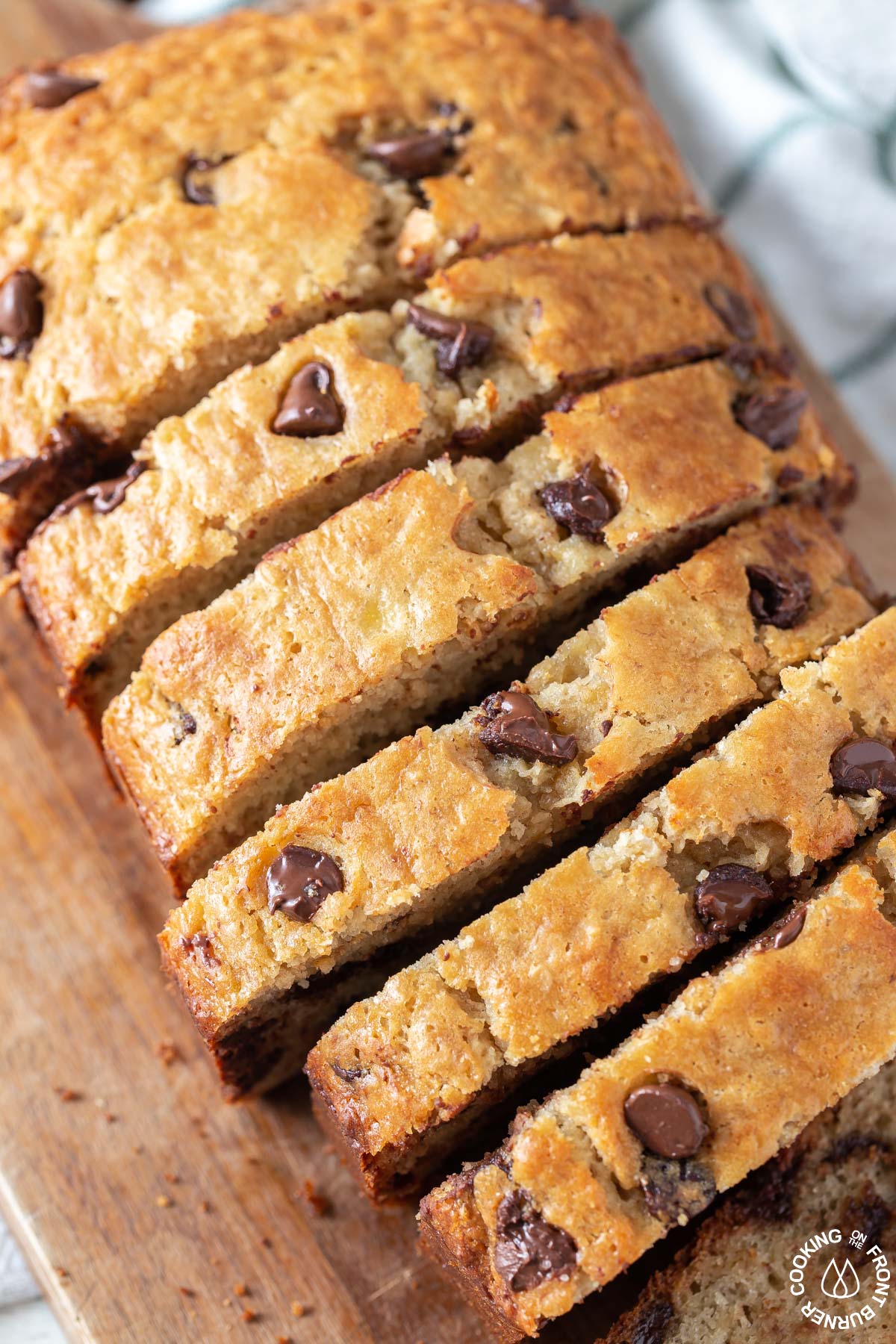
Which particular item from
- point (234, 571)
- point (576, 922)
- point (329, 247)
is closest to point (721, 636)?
point (576, 922)

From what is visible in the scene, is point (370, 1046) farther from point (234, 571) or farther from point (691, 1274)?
point (234, 571)

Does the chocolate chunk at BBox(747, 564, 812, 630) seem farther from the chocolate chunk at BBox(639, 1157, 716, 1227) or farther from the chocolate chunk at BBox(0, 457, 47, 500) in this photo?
the chocolate chunk at BBox(0, 457, 47, 500)

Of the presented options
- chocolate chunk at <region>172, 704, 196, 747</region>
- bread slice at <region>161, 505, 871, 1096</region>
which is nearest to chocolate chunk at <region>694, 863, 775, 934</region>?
bread slice at <region>161, 505, 871, 1096</region>

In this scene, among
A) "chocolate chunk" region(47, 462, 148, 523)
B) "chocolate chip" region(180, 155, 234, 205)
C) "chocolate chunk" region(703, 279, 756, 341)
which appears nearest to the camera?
"chocolate chunk" region(47, 462, 148, 523)

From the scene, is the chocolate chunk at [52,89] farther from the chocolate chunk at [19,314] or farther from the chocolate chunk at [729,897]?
the chocolate chunk at [729,897]

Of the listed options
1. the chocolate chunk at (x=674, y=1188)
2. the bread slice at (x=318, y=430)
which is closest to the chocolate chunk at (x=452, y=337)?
the bread slice at (x=318, y=430)

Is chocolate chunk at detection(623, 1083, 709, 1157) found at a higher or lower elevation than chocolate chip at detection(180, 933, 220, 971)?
lower
